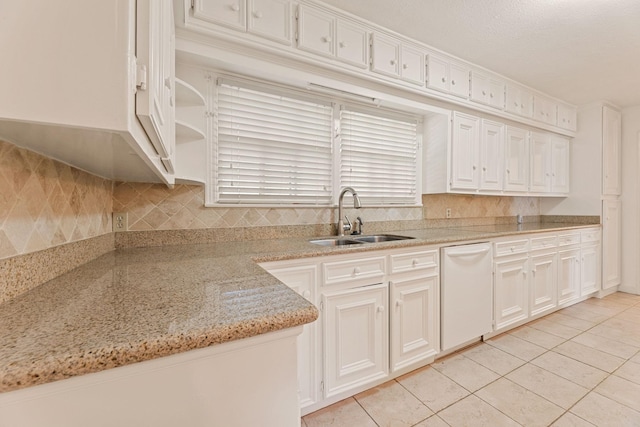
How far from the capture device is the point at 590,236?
10.7ft

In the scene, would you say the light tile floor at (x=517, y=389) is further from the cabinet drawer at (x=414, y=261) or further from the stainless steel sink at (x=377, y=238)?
the stainless steel sink at (x=377, y=238)

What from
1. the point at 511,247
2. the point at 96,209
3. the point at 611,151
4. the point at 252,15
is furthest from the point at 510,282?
the point at 96,209

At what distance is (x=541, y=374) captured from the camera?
184cm

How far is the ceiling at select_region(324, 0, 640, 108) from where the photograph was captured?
178cm

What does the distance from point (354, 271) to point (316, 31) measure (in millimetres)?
1588

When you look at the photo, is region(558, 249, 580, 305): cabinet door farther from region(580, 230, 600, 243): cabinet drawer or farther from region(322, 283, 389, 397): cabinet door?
region(322, 283, 389, 397): cabinet door

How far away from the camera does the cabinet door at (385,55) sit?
1.97 m

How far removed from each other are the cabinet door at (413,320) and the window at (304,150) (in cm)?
89

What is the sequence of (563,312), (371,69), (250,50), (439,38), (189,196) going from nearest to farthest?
(250,50), (189,196), (371,69), (439,38), (563,312)

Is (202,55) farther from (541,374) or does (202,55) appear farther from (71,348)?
(541,374)

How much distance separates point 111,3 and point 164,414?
2.61 feet

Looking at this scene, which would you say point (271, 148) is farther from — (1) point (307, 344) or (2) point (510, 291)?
(2) point (510, 291)

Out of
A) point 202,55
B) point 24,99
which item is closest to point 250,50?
Answer: point 202,55

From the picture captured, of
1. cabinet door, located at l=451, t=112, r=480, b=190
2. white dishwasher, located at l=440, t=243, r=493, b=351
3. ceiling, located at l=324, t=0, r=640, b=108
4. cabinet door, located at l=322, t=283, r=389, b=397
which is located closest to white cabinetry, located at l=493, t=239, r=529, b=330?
white dishwasher, located at l=440, t=243, r=493, b=351
